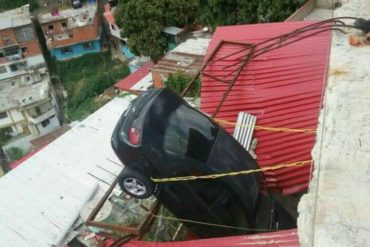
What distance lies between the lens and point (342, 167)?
9.59 ft

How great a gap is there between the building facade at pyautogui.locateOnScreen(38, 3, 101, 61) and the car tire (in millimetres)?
26274

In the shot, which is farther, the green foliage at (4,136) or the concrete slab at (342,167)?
the green foliage at (4,136)

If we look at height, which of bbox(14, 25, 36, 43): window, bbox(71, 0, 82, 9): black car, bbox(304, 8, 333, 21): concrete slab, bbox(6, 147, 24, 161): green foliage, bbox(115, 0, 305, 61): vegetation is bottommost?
bbox(6, 147, 24, 161): green foliage

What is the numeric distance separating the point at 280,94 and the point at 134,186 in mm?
2504

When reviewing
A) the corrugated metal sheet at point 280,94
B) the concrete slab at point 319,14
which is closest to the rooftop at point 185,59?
the concrete slab at point 319,14

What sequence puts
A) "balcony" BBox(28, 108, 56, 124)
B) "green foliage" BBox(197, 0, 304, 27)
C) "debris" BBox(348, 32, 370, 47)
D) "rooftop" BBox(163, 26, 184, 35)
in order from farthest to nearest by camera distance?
1. "balcony" BBox(28, 108, 56, 124)
2. "rooftop" BBox(163, 26, 184, 35)
3. "green foliage" BBox(197, 0, 304, 27)
4. "debris" BBox(348, 32, 370, 47)

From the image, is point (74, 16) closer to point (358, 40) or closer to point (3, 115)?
point (3, 115)

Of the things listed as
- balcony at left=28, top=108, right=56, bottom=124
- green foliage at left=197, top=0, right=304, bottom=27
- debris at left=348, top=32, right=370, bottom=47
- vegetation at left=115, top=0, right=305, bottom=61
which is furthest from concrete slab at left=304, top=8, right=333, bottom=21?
balcony at left=28, top=108, right=56, bottom=124

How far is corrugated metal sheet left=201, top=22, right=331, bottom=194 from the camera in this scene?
4.98 meters

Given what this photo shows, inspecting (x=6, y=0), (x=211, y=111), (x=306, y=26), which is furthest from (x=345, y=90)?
(x=6, y=0)

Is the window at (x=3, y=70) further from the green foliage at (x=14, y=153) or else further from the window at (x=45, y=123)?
the green foliage at (x=14, y=153)

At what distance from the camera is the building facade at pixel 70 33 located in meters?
28.8

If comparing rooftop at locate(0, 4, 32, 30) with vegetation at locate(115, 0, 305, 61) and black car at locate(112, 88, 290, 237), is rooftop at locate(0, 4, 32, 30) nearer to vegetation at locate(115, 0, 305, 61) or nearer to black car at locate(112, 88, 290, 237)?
vegetation at locate(115, 0, 305, 61)

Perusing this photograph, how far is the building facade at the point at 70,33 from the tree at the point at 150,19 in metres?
9.34
